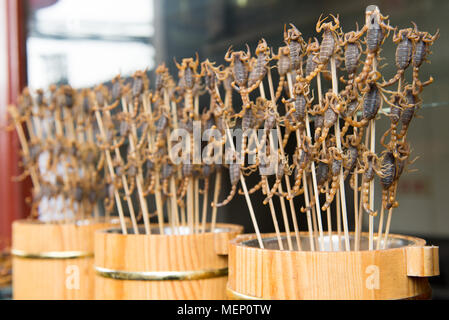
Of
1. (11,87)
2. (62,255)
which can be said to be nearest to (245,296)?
(62,255)

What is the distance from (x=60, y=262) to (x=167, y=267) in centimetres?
44

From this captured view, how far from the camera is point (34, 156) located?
5.50 ft

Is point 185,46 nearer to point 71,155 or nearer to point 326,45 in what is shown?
point 71,155

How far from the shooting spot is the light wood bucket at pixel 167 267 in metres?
1.09

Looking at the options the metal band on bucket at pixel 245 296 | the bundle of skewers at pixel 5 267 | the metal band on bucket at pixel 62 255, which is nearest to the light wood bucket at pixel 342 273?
the metal band on bucket at pixel 245 296

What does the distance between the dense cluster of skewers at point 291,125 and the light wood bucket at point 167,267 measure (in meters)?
0.09

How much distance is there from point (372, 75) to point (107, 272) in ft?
2.15

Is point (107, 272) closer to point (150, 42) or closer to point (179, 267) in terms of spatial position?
point (179, 267)

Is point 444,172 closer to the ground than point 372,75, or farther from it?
closer to the ground

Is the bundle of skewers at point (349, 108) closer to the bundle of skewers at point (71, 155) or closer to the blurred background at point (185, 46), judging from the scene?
the blurred background at point (185, 46)

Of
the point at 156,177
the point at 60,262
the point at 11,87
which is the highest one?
the point at 11,87

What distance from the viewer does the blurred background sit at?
110 centimetres

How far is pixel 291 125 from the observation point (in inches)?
36.0
